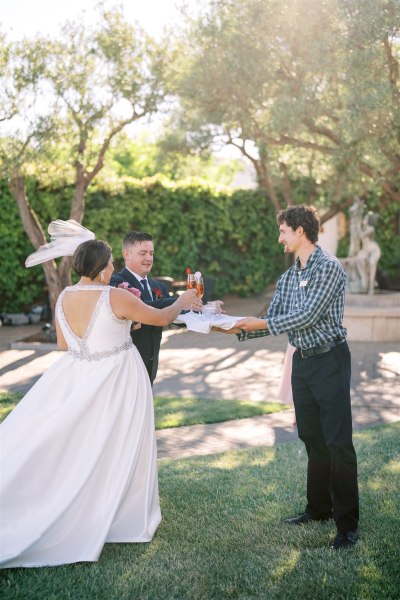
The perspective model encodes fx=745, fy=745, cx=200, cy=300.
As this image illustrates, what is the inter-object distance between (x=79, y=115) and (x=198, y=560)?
10288mm

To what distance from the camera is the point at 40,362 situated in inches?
447

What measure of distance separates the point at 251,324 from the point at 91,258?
110 cm

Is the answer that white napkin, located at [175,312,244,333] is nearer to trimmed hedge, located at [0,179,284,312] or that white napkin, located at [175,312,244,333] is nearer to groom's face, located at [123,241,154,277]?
groom's face, located at [123,241,154,277]

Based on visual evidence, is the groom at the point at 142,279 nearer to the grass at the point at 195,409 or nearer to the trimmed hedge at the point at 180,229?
the grass at the point at 195,409

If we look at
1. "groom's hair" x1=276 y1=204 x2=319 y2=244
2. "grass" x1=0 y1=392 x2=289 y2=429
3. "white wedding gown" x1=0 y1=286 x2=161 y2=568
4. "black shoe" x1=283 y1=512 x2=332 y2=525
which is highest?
"groom's hair" x1=276 y1=204 x2=319 y2=244

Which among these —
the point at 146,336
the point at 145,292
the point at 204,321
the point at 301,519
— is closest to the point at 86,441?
the point at 146,336

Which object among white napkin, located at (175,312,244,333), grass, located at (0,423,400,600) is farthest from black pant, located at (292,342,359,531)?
white napkin, located at (175,312,244,333)

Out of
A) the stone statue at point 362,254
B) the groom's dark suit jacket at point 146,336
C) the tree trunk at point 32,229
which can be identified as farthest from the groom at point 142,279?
the stone statue at point 362,254

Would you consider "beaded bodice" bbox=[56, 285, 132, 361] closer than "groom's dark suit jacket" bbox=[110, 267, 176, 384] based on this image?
Yes

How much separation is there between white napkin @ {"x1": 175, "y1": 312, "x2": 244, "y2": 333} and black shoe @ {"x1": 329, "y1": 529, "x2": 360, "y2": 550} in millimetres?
1474

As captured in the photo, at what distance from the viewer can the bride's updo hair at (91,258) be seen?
4504mm

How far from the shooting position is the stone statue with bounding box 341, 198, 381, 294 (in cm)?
1516

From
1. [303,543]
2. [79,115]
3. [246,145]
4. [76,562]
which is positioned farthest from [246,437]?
[246,145]

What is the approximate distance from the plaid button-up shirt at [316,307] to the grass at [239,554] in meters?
1.25
